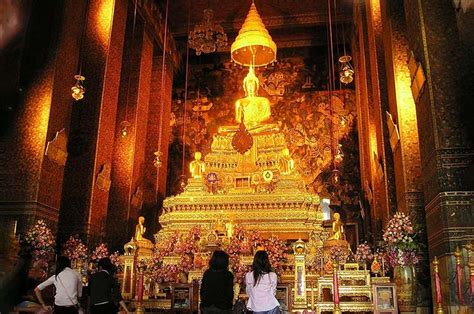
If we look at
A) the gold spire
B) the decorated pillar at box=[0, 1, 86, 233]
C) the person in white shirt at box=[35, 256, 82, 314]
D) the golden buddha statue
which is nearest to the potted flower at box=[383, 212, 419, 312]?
the person in white shirt at box=[35, 256, 82, 314]

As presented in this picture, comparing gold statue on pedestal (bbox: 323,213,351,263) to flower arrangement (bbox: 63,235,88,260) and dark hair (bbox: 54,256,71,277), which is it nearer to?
flower arrangement (bbox: 63,235,88,260)

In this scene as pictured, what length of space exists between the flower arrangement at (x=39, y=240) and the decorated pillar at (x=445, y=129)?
5.01m

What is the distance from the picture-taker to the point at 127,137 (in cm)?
1152

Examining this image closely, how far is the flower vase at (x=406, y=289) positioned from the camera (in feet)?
20.1

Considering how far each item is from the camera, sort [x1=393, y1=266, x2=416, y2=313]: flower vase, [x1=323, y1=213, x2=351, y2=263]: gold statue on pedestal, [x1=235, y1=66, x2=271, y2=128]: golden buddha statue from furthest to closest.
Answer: [x1=235, y1=66, x2=271, y2=128]: golden buddha statue
[x1=323, y1=213, x2=351, y2=263]: gold statue on pedestal
[x1=393, y1=266, x2=416, y2=313]: flower vase

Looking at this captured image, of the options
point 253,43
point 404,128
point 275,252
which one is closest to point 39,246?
point 275,252

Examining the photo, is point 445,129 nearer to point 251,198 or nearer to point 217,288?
point 217,288

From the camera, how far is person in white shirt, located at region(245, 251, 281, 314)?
3.68 meters

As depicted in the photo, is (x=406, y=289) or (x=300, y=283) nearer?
(x=300, y=283)

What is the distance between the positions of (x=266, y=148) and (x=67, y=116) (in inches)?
188

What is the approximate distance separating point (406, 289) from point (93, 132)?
5929 millimetres

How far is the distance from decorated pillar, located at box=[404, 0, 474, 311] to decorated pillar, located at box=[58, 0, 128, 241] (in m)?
5.52

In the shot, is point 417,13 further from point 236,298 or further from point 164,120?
point 164,120

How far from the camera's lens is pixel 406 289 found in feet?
20.2
